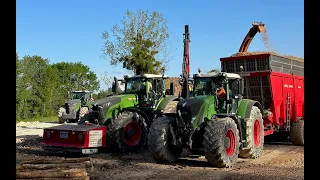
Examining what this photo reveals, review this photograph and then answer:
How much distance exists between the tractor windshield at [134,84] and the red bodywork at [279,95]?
9.46ft

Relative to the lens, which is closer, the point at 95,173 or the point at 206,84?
the point at 95,173

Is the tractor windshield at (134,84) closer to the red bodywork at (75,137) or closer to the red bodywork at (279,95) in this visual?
the red bodywork at (75,137)

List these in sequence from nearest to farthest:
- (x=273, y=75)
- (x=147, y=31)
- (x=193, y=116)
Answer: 1. (x=193, y=116)
2. (x=273, y=75)
3. (x=147, y=31)

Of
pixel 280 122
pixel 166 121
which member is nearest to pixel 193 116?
pixel 166 121

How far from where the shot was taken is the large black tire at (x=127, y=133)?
37.0 feet

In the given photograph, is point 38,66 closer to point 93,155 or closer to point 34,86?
point 34,86

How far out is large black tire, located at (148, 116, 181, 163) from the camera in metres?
9.16

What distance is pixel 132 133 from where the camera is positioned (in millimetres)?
11906

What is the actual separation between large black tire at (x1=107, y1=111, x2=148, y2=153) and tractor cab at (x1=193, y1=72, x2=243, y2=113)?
2.27 m

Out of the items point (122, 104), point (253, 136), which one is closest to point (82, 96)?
point (122, 104)

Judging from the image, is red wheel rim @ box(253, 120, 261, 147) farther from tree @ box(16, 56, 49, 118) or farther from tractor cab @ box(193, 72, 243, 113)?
tree @ box(16, 56, 49, 118)

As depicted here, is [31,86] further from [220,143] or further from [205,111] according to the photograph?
[220,143]
